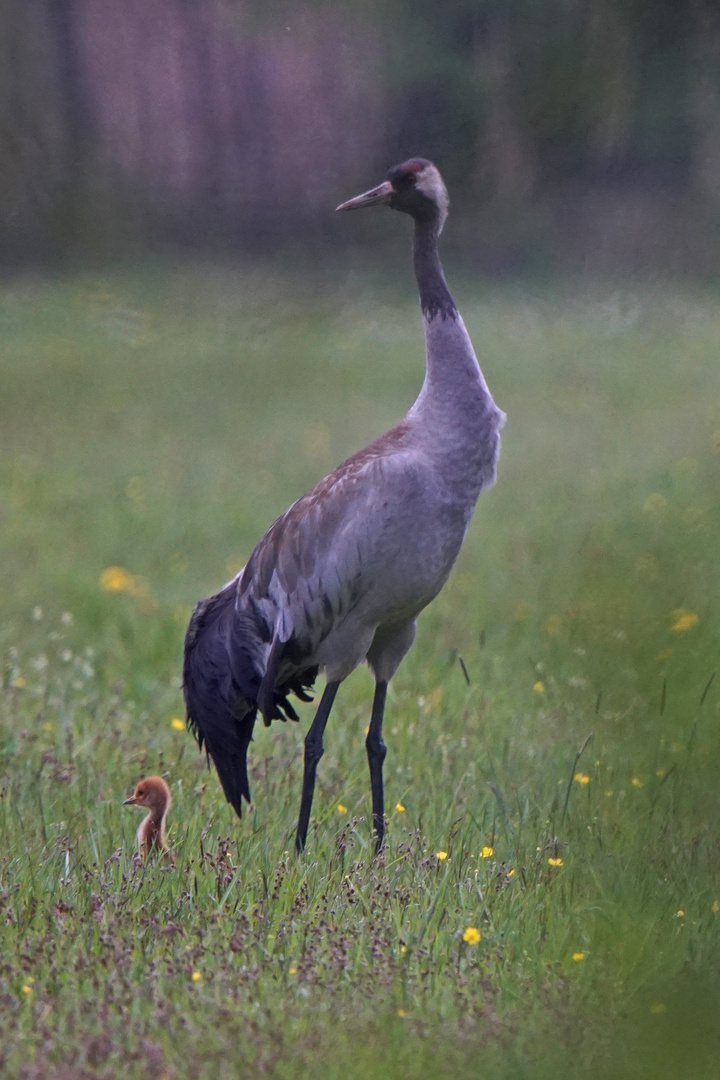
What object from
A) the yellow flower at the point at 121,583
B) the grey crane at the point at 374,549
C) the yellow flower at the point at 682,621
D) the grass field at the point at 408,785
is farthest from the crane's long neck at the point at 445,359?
the yellow flower at the point at 121,583

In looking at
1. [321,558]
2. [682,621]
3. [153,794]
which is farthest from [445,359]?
[682,621]

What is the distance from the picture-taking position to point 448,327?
2889mm

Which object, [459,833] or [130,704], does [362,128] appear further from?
[130,704]

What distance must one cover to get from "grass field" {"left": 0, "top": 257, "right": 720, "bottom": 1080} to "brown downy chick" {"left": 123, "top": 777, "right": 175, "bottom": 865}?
0.19ft

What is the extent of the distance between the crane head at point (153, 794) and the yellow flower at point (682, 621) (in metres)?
1.83

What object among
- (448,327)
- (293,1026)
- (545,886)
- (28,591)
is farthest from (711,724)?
(28,591)

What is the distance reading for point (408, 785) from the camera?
141 inches

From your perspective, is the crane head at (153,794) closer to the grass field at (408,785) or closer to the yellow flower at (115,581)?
the grass field at (408,785)

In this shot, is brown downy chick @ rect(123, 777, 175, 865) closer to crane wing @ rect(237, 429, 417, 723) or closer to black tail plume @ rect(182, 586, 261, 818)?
black tail plume @ rect(182, 586, 261, 818)

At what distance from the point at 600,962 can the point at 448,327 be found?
149cm

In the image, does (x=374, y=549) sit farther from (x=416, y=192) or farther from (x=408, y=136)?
(x=408, y=136)

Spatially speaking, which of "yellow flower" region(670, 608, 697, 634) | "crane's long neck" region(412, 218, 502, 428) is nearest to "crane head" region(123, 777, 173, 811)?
"crane's long neck" region(412, 218, 502, 428)

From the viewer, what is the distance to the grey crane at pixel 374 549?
2834 mm

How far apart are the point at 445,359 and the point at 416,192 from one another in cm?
39
